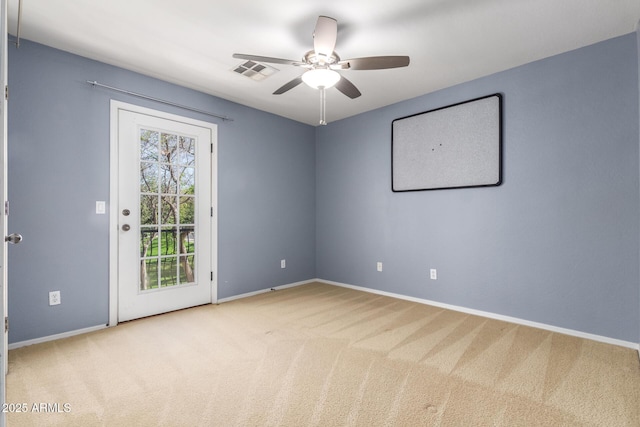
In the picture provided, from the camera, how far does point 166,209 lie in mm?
3287

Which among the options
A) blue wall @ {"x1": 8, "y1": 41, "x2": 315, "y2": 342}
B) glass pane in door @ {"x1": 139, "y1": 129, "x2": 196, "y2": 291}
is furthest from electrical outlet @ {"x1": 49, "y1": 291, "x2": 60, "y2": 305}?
glass pane in door @ {"x1": 139, "y1": 129, "x2": 196, "y2": 291}

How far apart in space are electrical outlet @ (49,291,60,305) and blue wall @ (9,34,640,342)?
0.13ft

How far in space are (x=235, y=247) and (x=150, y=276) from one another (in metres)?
0.99

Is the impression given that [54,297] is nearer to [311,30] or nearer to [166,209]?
[166,209]

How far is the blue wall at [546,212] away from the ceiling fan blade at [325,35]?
186 cm

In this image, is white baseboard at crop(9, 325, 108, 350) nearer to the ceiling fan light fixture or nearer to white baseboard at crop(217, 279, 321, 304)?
white baseboard at crop(217, 279, 321, 304)

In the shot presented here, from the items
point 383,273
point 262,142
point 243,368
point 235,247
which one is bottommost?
point 243,368

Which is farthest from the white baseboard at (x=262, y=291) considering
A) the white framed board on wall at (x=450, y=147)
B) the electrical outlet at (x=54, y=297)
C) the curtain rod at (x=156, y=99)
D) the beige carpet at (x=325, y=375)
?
the curtain rod at (x=156, y=99)

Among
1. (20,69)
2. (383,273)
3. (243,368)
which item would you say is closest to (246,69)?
(20,69)

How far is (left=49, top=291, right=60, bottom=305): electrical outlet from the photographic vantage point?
258cm

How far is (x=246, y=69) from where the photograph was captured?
2996 millimetres

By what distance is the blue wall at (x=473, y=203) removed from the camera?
96.7 inches

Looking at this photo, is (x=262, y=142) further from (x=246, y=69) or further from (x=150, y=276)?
(x=150, y=276)

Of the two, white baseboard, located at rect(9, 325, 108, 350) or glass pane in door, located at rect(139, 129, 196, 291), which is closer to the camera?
white baseboard, located at rect(9, 325, 108, 350)
